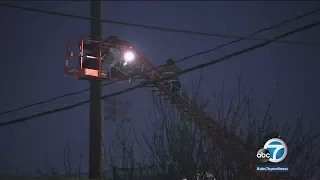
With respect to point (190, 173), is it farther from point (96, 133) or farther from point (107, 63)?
point (107, 63)

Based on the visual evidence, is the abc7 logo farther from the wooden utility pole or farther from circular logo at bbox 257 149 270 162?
the wooden utility pole

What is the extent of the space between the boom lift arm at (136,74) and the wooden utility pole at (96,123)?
1.83 feet

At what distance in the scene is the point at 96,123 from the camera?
380 inches

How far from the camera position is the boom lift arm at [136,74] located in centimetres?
1116

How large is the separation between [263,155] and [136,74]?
5.10m

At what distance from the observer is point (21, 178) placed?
19.9 ft

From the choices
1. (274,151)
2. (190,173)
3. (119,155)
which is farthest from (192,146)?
(119,155)

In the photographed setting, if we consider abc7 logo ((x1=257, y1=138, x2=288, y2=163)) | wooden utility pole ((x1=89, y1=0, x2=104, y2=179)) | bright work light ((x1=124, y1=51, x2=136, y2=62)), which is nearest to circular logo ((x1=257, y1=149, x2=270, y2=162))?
abc7 logo ((x1=257, y1=138, x2=288, y2=163))

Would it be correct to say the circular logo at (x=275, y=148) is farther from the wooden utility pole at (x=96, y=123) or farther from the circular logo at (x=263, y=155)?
the wooden utility pole at (x=96, y=123)

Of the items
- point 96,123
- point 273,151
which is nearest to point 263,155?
point 273,151

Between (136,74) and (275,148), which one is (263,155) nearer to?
(275,148)

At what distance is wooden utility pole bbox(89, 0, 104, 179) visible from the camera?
9.34m

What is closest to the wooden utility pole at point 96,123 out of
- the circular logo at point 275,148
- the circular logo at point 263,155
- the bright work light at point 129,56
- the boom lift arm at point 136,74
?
the boom lift arm at point 136,74

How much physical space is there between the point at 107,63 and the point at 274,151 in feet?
24.3
